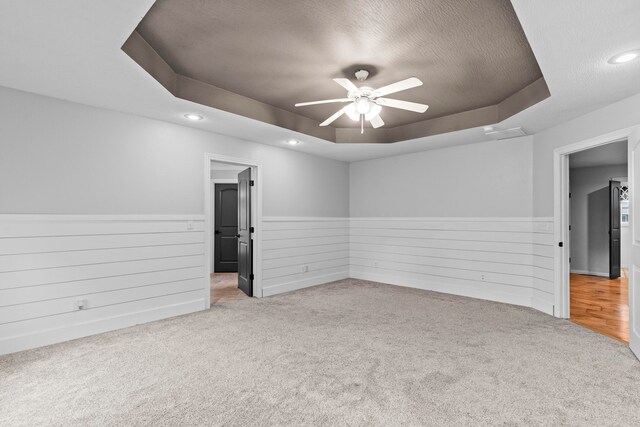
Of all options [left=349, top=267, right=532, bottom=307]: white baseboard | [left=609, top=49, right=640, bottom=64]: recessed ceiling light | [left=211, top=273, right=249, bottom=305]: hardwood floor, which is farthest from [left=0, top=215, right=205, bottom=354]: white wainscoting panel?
[left=609, top=49, right=640, bottom=64]: recessed ceiling light

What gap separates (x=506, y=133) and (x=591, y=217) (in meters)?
4.55

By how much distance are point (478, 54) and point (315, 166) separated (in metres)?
3.62

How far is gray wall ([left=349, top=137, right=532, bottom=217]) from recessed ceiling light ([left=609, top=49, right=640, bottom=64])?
2302mm

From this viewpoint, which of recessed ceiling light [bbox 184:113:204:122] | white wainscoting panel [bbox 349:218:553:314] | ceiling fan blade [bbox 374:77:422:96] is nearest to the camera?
ceiling fan blade [bbox 374:77:422:96]

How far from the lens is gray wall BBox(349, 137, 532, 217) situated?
190 inches

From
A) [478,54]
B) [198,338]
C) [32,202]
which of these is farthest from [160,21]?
[198,338]

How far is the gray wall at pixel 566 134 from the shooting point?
3.18 m

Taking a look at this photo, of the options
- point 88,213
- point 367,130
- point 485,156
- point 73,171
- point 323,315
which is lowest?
point 323,315

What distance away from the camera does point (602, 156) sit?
242 inches

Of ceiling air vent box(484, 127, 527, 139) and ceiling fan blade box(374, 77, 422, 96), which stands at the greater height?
ceiling air vent box(484, 127, 527, 139)

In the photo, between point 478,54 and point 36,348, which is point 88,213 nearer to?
point 36,348

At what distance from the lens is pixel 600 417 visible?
2.06m

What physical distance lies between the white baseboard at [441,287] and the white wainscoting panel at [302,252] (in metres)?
0.44

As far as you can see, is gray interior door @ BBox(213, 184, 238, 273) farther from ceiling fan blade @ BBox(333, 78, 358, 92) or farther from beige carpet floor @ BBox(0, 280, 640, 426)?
ceiling fan blade @ BBox(333, 78, 358, 92)
